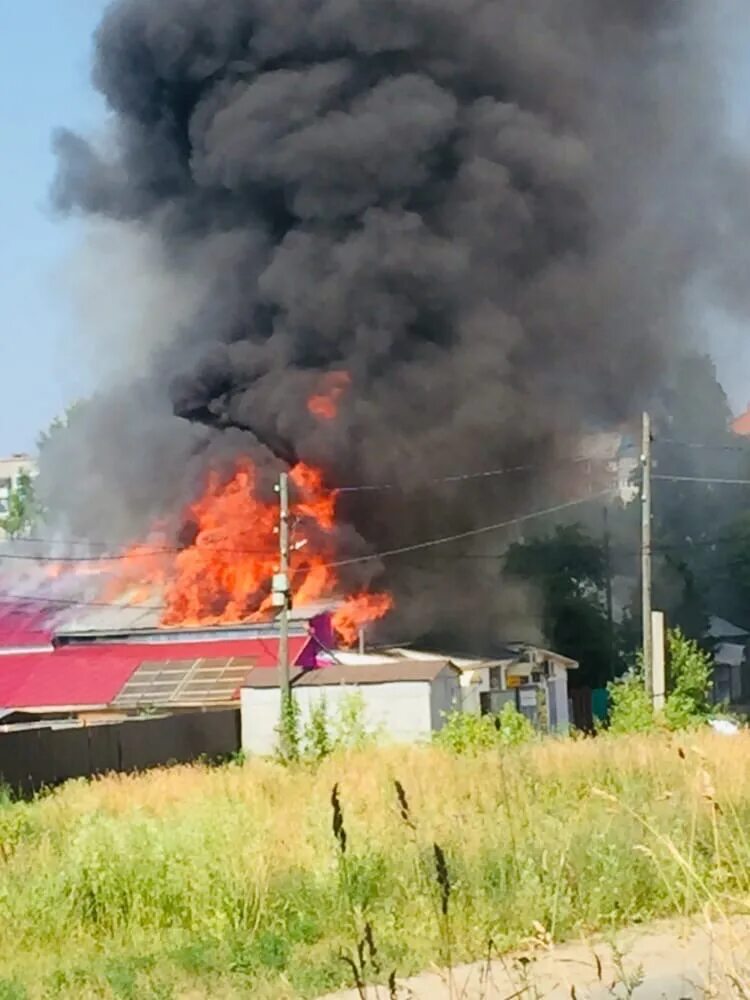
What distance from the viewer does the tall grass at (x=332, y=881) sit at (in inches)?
288

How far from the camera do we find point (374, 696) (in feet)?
91.2

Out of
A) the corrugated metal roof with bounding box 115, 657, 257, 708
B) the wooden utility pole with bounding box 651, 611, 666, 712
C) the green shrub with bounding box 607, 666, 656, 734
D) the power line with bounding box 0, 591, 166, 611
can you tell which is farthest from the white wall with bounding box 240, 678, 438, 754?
the power line with bounding box 0, 591, 166, 611

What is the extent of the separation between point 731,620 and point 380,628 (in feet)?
56.4

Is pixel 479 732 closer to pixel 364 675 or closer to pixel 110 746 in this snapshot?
pixel 110 746

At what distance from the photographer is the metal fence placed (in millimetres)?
22359

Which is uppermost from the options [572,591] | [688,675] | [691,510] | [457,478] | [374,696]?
[457,478]

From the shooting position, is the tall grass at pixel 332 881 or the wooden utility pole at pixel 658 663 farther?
the wooden utility pole at pixel 658 663

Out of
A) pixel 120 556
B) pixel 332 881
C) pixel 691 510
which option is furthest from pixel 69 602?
pixel 332 881

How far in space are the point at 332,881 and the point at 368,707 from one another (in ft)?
61.0

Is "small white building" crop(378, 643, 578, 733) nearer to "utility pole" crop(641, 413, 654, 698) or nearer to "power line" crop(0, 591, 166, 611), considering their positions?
"utility pole" crop(641, 413, 654, 698)

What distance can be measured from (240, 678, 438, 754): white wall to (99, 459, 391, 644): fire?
26.2 ft

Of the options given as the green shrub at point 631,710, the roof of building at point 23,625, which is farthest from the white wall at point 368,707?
the roof of building at point 23,625

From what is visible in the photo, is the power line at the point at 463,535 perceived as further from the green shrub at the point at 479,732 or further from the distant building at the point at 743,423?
the distant building at the point at 743,423

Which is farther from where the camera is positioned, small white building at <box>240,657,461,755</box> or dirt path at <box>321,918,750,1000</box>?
small white building at <box>240,657,461,755</box>
